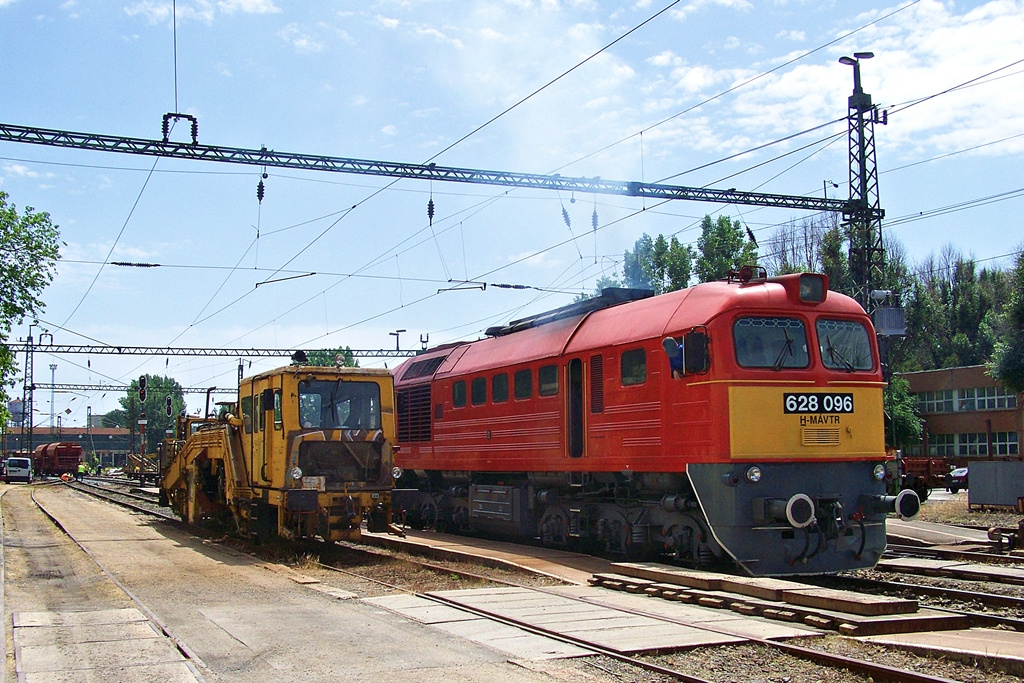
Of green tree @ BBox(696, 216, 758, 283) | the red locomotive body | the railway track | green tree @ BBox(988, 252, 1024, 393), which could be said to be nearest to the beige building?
green tree @ BBox(988, 252, 1024, 393)

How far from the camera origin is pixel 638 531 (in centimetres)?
1386

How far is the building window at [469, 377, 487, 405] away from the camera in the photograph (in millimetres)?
18531

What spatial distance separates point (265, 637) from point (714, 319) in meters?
6.63

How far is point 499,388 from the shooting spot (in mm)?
17891

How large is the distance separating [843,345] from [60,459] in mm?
71138

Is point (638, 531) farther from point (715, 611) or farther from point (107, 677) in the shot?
point (107, 677)

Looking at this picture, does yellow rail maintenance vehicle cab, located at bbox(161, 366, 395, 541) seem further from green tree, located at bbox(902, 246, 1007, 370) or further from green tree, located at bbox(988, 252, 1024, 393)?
green tree, located at bbox(902, 246, 1007, 370)

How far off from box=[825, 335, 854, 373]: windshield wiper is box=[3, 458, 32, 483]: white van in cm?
6360

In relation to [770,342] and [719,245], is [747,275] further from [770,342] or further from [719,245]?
[719,245]

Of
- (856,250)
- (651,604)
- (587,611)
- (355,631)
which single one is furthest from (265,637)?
(856,250)

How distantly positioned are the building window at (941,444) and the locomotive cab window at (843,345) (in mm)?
48976

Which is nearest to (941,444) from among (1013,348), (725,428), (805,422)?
(1013,348)

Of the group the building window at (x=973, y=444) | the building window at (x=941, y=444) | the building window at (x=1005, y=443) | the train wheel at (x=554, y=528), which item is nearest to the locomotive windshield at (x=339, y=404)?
the train wheel at (x=554, y=528)

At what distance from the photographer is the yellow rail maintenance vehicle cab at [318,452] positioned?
16219 millimetres
